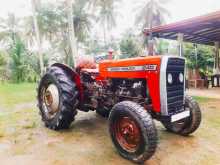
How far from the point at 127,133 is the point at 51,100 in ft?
5.88

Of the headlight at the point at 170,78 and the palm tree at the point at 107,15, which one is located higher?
the palm tree at the point at 107,15

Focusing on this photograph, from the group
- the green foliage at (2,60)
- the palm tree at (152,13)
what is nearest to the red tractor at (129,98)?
the green foliage at (2,60)

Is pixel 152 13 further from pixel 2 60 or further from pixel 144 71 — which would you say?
pixel 144 71

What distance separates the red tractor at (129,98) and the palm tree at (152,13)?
71.5 ft

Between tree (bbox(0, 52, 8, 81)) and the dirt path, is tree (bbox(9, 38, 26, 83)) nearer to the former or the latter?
tree (bbox(0, 52, 8, 81))

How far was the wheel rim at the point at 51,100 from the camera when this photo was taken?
396cm

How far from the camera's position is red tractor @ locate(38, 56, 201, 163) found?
2.75 m

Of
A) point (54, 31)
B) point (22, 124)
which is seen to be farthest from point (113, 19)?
point (22, 124)

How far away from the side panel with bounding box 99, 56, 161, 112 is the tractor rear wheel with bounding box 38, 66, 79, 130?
0.77m

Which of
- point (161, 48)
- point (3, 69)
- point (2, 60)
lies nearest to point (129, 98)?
point (2, 60)

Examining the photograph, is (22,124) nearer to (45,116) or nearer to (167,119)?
(45,116)

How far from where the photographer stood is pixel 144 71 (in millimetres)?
3016

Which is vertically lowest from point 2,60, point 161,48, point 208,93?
point 208,93

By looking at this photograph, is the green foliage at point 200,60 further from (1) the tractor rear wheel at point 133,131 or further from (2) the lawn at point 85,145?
(1) the tractor rear wheel at point 133,131
